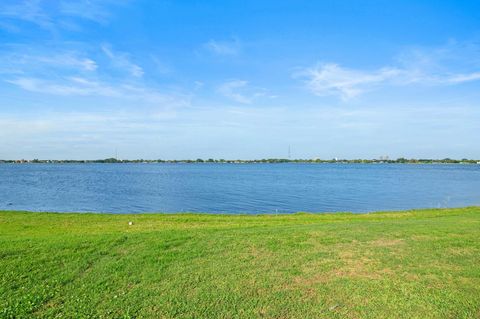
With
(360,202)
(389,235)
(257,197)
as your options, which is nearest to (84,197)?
(257,197)

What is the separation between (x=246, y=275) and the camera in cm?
865

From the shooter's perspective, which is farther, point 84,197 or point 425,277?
point 84,197

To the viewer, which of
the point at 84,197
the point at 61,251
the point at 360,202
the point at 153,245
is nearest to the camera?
the point at 61,251

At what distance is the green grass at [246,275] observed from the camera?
7.07 meters

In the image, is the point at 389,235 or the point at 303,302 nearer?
the point at 303,302

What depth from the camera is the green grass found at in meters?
7.07

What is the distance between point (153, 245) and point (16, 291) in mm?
3975

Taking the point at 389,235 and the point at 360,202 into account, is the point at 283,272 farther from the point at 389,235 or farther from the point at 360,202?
the point at 360,202

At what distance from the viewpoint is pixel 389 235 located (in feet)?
40.8

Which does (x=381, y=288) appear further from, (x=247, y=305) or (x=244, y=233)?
(x=244, y=233)

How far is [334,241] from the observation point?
38.1 ft

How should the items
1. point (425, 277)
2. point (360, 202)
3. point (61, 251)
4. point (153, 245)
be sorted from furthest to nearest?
point (360, 202) < point (153, 245) < point (61, 251) < point (425, 277)

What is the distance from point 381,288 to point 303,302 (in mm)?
1882

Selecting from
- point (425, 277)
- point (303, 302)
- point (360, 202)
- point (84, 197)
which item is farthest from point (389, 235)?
point (84, 197)
